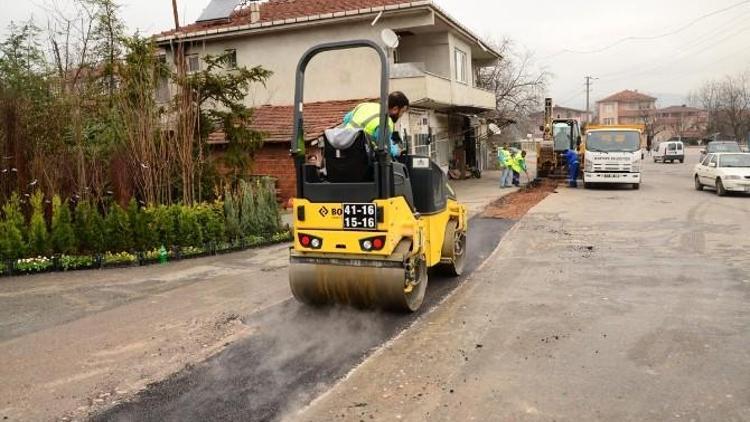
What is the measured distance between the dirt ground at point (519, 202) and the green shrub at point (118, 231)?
337 inches

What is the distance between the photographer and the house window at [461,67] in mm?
22984

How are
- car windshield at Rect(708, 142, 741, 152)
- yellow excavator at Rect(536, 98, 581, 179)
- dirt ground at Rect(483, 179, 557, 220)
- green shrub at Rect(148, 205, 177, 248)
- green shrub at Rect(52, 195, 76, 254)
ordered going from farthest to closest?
car windshield at Rect(708, 142, 741, 152)
yellow excavator at Rect(536, 98, 581, 179)
dirt ground at Rect(483, 179, 557, 220)
green shrub at Rect(148, 205, 177, 248)
green shrub at Rect(52, 195, 76, 254)

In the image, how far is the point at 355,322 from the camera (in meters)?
5.98

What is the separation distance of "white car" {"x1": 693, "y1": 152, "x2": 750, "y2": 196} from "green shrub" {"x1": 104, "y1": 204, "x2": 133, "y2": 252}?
1776cm

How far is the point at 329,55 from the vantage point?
19812 mm

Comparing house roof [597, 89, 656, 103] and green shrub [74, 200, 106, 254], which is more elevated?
house roof [597, 89, 656, 103]

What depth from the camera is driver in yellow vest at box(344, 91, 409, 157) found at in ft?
19.5

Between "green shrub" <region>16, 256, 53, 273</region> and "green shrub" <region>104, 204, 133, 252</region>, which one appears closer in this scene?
"green shrub" <region>16, 256, 53, 273</region>

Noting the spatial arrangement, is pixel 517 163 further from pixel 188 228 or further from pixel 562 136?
pixel 188 228

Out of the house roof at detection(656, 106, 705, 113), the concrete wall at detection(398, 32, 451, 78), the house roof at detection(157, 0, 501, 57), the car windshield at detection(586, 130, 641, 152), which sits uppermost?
the house roof at detection(656, 106, 705, 113)

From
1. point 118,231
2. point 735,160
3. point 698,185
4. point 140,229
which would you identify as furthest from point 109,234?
point 698,185

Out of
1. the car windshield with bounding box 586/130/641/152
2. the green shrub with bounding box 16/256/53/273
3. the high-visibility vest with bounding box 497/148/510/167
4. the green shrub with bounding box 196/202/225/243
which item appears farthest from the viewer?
the high-visibility vest with bounding box 497/148/510/167

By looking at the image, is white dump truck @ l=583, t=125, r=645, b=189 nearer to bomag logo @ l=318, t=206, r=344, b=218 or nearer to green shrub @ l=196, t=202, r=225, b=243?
green shrub @ l=196, t=202, r=225, b=243

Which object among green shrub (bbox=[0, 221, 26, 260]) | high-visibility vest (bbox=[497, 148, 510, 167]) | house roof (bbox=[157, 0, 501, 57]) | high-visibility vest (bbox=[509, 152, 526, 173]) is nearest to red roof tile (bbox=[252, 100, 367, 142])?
house roof (bbox=[157, 0, 501, 57])
